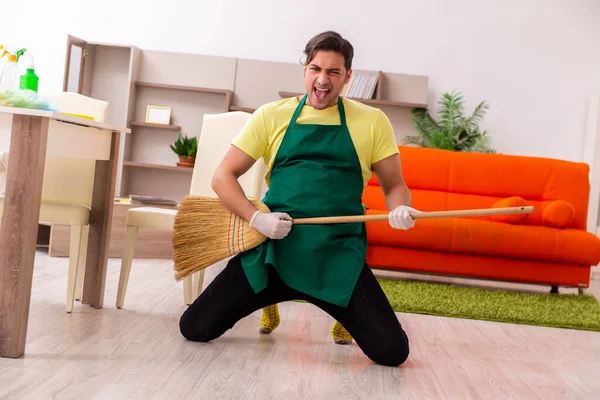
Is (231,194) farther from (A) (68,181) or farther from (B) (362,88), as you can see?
(B) (362,88)

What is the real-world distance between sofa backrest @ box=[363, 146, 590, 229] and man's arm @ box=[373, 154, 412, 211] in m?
2.46

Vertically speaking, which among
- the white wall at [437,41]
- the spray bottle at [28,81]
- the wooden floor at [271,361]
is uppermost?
the white wall at [437,41]

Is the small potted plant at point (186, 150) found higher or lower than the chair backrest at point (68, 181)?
higher

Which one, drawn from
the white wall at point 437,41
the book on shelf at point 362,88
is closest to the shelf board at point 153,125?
the white wall at point 437,41

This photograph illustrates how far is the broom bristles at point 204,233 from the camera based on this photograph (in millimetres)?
2561

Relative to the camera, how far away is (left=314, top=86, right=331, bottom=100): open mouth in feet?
8.36

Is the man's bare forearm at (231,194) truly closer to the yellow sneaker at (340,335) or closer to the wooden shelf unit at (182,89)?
the yellow sneaker at (340,335)

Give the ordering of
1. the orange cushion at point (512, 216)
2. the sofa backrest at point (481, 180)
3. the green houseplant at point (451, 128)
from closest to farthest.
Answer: the orange cushion at point (512, 216), the sofa backrest at point (481, 180), the green houseplant at point (451, 128)

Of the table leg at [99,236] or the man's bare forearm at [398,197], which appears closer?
the man's bare forearm at [398,197]

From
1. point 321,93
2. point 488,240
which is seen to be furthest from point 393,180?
point 488,240

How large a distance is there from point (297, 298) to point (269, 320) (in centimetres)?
38

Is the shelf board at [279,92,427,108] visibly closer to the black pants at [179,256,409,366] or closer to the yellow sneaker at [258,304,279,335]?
the yellow sneaker at [258,304,279,335]

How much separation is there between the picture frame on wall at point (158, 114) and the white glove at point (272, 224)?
4275mm

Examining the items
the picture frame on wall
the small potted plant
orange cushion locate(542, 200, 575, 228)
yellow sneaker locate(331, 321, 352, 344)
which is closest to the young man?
yellow sneaker locate(331, 321, 352, 344)
